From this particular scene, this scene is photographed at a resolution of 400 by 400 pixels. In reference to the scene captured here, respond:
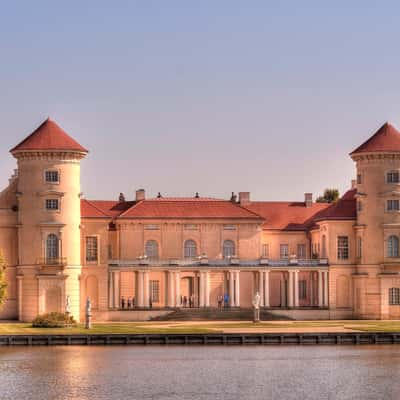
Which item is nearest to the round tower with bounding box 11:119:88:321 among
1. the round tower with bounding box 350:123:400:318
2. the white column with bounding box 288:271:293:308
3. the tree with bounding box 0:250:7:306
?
the tree with bounding box 0:250:7:306

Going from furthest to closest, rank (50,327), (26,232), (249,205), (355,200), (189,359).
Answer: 1. (249,205)
2. (355,200)
3. (26,232)
4. (50,327)
5. (189,359)

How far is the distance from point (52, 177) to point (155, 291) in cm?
1489

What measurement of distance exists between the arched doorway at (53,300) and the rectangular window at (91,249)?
226 inches

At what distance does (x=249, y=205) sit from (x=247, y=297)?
10.0 metres

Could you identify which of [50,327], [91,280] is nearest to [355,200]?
[91,280]

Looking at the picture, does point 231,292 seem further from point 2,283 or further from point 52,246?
point 2,283

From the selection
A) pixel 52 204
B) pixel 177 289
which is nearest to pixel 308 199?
pixel 177 289

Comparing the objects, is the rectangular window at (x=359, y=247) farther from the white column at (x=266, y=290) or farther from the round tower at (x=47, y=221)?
the round tower at (x=47, y=221)

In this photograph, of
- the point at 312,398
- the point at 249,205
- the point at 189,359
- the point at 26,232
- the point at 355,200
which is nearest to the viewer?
the point at 312,398

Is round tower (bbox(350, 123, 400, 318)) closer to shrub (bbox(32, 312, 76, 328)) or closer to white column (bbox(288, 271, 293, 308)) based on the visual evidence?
white column (bbox(288, 271, 293, 308))

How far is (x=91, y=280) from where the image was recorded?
12512cm

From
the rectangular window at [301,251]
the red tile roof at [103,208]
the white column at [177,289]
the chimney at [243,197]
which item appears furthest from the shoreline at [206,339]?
the chimney at [243,197]

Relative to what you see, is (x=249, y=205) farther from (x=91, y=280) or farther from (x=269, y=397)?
(x=269, y=397)

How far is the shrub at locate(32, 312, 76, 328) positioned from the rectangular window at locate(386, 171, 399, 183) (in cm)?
2791
